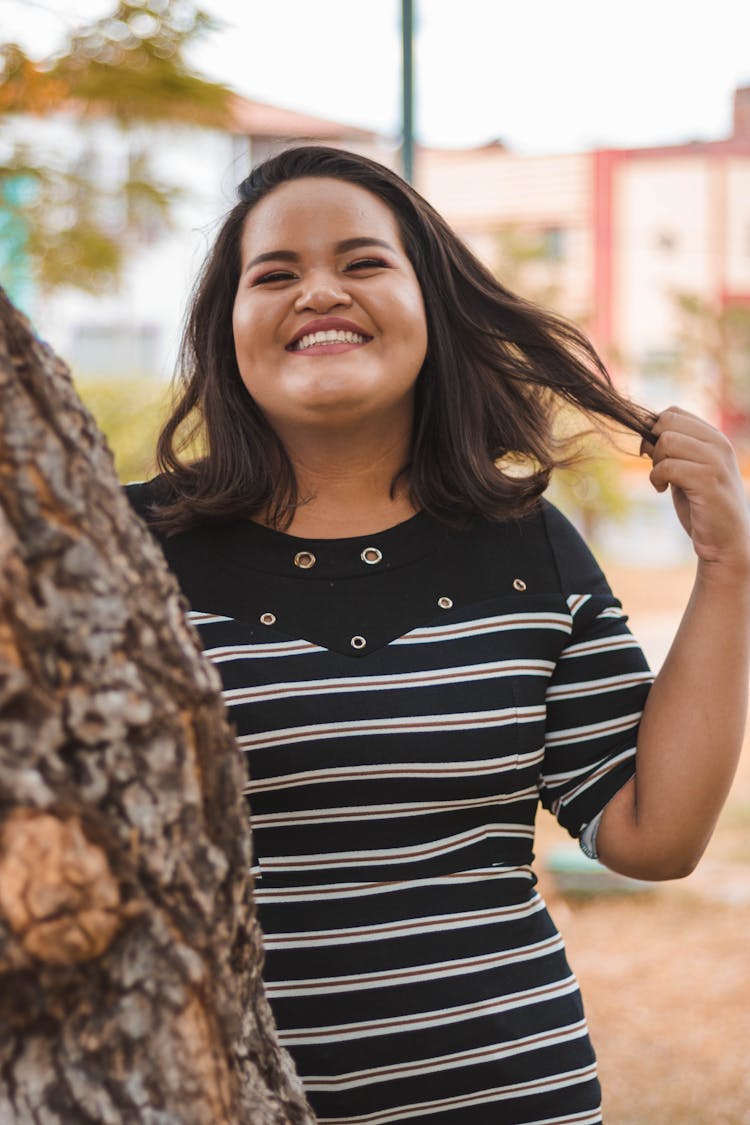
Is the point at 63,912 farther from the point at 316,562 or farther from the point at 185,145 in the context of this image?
the point at 185,145

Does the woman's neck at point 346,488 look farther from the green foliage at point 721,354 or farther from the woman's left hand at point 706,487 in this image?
the green foliage at point 721,354

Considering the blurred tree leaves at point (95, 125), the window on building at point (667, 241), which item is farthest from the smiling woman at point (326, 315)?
the window on building at point (667, 241)

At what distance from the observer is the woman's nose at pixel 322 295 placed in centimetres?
156

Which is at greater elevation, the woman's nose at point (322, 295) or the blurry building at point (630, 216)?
the blurry building at point (630, 216)

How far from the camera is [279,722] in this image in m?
1.49

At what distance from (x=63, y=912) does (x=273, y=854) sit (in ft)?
2.18

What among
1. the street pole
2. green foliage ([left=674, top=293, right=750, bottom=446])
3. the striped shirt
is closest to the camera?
the striped shirt

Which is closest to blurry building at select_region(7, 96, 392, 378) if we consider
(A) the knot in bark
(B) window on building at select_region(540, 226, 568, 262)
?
(A) the knot in bark

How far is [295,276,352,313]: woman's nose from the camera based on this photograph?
61.3 inches

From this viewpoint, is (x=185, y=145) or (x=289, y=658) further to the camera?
(x=185, y=145)

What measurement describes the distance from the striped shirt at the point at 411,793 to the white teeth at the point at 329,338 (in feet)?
0.75

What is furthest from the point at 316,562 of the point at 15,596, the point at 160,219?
the point at 160,219

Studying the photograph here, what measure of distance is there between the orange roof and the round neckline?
2.05 feet

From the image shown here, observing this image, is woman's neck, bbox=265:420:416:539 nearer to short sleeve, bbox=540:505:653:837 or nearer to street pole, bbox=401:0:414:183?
short sleeve, bbox=540:505:653:837
